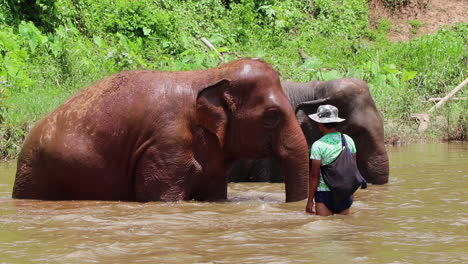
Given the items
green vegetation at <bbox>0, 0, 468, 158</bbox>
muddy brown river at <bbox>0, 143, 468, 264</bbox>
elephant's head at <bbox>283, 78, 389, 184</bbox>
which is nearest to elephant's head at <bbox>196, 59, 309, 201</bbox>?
muddy brown river at <bbox>0, 143, 468, 264</bbox>

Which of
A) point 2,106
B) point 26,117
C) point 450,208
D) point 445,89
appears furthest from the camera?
point 445,89

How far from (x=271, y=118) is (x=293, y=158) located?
1.48 ft

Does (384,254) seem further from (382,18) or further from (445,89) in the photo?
(382,18)

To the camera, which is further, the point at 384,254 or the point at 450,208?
the point at 450,208

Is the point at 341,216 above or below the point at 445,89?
below

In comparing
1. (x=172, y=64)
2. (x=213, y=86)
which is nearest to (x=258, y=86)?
(x=213, y=86)

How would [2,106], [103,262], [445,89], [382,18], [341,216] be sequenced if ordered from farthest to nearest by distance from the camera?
[382,18] → [445,89] → [2,106] → [341,216] → [103,262]

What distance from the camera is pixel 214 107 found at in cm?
800

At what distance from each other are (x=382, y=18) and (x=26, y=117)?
53.1ft

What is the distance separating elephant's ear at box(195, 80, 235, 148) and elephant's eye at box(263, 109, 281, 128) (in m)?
0.35

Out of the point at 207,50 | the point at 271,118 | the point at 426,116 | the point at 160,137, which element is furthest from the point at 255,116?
the point at 207,50

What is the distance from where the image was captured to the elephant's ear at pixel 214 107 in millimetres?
7961

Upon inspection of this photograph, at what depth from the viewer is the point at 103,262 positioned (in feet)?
17.7

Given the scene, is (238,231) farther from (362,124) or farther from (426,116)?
(426,116)
